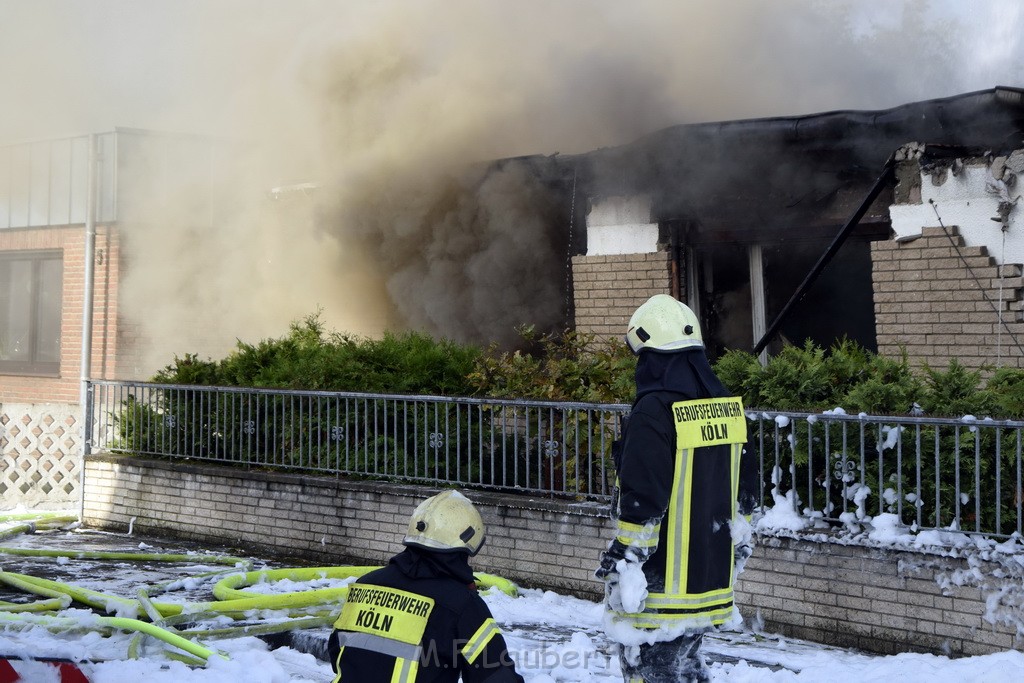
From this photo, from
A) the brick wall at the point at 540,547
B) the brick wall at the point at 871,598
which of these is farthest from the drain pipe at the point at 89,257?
the brick wall at the point at 871,598

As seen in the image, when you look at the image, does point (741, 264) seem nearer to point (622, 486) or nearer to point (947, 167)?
point (947, 167)

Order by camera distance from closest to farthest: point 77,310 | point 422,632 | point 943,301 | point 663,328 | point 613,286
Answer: point 422,632 < point 663,328 < point 943,301 < point 613,286 < point 77,310

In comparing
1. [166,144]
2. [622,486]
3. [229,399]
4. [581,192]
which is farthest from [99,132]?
[622,486]

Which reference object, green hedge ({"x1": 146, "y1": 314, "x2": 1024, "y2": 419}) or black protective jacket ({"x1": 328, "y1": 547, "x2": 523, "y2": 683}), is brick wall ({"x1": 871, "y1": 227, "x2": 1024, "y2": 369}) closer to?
green hedge ({"x1": 146, "y1": 314, "x2": 1024, "y2": 419})

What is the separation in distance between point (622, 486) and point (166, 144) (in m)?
12.6

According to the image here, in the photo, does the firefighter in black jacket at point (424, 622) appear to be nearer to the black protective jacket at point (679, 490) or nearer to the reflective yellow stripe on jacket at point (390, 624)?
the reflective yellow stripe on jacket at point (390, 624)

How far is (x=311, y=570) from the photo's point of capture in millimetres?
7617

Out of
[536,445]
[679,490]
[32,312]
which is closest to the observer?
[679,490]

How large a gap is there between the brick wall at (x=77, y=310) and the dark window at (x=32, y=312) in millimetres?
265

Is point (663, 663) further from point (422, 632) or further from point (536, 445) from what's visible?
point (536, 445)

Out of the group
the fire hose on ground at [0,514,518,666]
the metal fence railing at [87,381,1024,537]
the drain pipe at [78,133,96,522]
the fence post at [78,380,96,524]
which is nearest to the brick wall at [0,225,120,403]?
the drain pipe at [78,133,96,522]

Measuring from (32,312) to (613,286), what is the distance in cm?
898

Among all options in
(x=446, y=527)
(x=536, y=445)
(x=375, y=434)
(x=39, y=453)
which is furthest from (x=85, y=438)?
(x=446, y=527)

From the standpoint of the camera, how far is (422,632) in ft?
9.63
